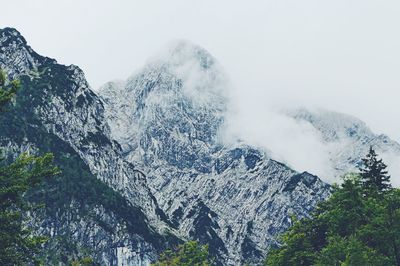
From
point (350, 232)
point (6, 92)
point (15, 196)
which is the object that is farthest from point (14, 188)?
point (350, 232)

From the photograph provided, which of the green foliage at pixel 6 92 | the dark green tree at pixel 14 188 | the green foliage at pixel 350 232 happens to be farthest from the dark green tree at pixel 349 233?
the green foliage at pixel 6 92

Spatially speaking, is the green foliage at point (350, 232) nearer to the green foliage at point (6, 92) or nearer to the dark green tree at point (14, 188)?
the dark green tree at point (14, 188)

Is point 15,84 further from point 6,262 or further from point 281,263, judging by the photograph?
point 281,263

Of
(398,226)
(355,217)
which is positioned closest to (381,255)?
(398,226)

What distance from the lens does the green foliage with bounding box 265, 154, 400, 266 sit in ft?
182

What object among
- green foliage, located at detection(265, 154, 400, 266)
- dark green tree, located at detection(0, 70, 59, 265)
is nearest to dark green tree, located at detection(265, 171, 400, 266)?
green foliage, located at detection(265, 154, 400, 266)

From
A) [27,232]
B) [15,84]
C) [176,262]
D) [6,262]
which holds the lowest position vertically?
[6,262]

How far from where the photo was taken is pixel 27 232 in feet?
Result: 147

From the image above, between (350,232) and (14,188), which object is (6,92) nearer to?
(14,188)

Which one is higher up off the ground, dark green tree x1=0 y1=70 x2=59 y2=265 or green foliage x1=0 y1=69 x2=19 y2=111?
green foliage x1=0 y1=69 x2=19 y2=111

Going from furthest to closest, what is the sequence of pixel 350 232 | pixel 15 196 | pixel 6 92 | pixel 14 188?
pixel 350 232 < pixel 15 196 < pixel 14 188 < pixel 6 92

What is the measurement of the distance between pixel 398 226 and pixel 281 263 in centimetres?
2085

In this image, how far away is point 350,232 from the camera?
219 ft

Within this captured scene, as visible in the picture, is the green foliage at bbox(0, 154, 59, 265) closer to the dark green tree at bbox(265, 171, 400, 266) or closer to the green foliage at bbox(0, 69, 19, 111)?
the green foliage at bbox(0, 69, 19, 111)
